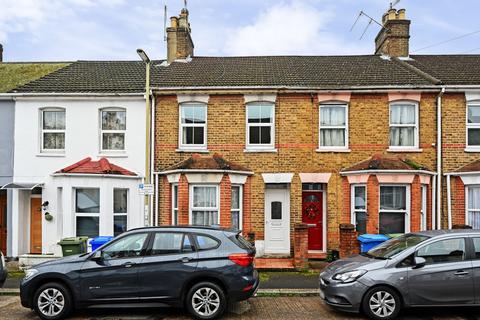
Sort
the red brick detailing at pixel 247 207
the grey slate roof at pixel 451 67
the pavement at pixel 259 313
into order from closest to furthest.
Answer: the pavement at pixel 259 313
the red brick detailing at pixel 247 207
the grey slate roof at pixel 451 67

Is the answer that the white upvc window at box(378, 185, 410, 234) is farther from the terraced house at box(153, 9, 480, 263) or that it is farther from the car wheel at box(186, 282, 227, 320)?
the car wheel at box(186, 282, 227, 320)

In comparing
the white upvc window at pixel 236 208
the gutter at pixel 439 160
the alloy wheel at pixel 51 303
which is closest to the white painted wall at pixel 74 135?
the white upvc window at pixel 236 208

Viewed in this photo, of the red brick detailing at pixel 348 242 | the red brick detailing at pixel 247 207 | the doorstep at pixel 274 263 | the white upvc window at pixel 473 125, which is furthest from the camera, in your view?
the white upvc window at pixel 473 125

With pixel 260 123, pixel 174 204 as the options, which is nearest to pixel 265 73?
pixel 260 123

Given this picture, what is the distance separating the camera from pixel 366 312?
7.39 metres

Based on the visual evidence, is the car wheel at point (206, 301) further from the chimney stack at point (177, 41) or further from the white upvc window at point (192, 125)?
the chimney stack at point (177, 41)

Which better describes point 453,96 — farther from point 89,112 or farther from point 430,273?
point 89,112

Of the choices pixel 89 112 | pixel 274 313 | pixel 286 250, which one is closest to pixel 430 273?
pixel 274 313

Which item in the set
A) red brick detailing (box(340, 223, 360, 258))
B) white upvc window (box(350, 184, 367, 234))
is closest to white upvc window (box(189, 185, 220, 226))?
red brick detailing (box(340, 223, 360, 258))

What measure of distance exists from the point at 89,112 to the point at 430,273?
11.2m

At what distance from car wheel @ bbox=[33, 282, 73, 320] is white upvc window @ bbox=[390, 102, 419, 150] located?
10.5 meters

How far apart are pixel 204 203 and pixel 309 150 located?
12.3 feet

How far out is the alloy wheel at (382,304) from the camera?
24.1 ft

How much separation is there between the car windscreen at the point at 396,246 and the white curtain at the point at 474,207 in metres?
5.88
